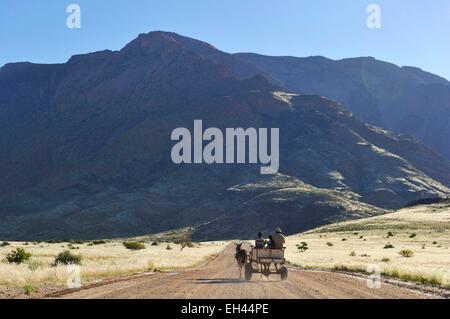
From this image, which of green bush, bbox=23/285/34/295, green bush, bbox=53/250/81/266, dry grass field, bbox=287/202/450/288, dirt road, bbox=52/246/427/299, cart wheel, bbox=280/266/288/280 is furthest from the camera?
dry grass field, bbox=287/202/450/288

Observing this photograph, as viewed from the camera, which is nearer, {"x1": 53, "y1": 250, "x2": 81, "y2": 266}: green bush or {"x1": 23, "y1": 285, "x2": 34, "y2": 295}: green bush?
{"x1": 23, "y1": 285, "x2": 34, "y2": 295}: green bush

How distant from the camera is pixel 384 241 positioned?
272 ft

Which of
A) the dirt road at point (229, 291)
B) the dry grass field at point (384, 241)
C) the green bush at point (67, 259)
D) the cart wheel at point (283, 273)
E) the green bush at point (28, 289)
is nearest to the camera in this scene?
the dirt road at point (229, 291)

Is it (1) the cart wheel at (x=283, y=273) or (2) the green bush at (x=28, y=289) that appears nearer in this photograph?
(2) the green bush at (x=28, y=289)

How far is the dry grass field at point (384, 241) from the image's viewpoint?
50.3m

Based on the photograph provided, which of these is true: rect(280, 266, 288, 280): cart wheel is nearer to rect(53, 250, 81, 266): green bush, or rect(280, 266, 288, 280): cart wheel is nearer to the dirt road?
the dirt road

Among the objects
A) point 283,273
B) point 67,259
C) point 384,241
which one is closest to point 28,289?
point 283,273

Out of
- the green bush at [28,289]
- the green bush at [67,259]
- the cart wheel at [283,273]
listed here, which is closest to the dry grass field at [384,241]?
the cart wheel at [283,273]

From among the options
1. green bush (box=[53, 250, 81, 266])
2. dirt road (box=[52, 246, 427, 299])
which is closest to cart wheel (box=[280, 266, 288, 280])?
dirt road (box=[52, 246, 427, 299])

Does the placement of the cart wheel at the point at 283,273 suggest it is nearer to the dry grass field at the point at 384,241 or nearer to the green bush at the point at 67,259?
the dry grass field at the point at 384,241

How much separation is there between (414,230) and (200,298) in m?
89.3

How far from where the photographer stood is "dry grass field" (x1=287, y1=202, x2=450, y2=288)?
5030 cm
